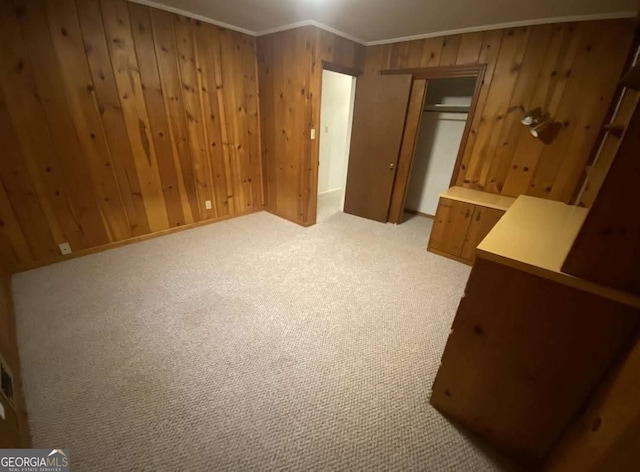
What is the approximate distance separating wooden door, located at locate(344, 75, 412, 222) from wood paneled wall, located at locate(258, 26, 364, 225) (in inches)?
16.3

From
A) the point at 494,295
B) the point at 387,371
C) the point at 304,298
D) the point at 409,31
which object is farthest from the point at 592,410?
the point at 409,31

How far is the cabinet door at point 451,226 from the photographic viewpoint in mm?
2574

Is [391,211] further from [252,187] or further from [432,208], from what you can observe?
[252,187]

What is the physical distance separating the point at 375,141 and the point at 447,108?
1049 millimetres

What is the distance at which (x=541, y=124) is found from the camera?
2.27 metres

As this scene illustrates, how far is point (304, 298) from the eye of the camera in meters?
2.07

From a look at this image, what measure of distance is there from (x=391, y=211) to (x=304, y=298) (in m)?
2.07

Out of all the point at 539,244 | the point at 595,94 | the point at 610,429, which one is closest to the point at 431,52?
the point at 595,94

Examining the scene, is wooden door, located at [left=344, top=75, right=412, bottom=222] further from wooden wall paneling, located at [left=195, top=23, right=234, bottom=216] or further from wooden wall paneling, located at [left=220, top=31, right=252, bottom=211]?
wooden wall paneling, located at [left=195, top=23, right=234, bottom=216]

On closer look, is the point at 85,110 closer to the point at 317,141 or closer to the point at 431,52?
the point at 317,141

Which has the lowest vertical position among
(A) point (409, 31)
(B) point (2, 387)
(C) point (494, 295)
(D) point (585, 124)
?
(B) point (2, 387)

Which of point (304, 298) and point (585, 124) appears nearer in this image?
point (304, 298)

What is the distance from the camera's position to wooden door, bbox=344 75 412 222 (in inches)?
121

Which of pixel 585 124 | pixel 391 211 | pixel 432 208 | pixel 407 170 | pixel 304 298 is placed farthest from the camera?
pixel 432 208
